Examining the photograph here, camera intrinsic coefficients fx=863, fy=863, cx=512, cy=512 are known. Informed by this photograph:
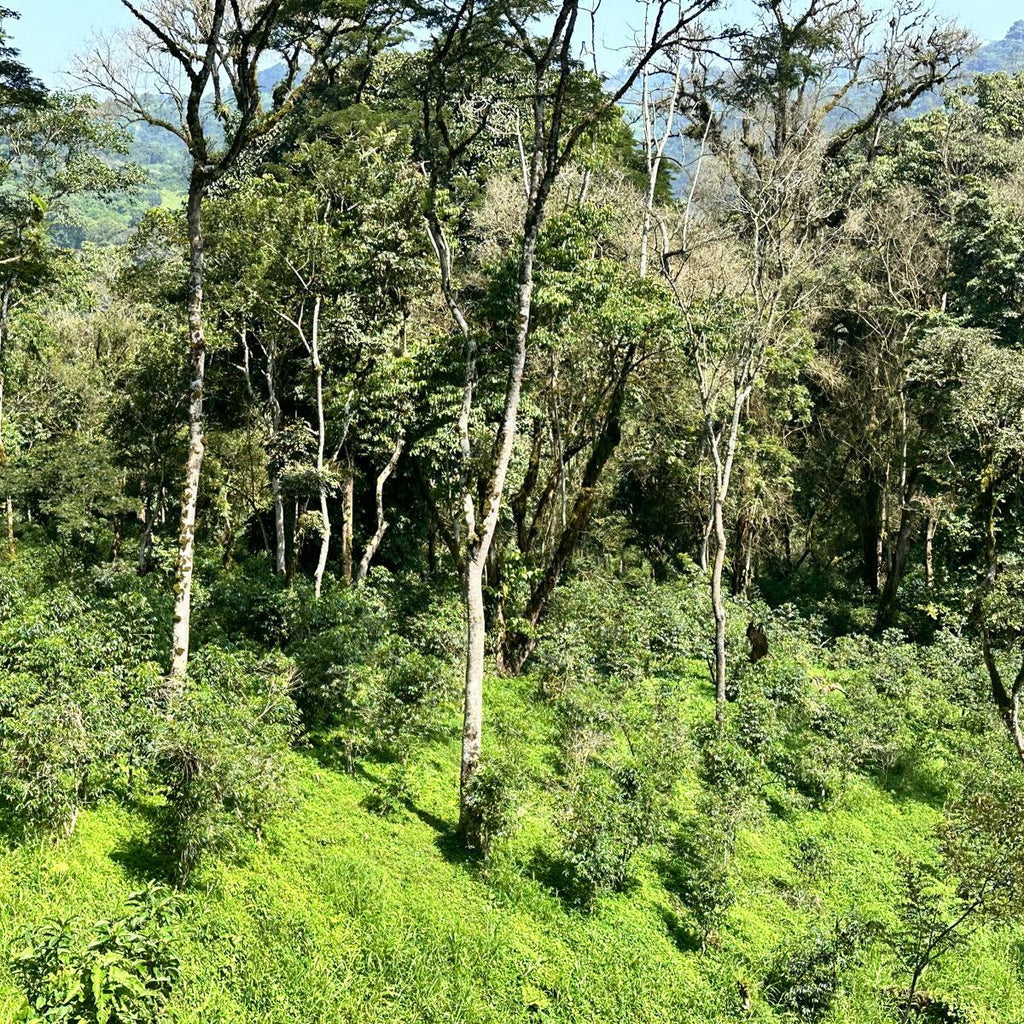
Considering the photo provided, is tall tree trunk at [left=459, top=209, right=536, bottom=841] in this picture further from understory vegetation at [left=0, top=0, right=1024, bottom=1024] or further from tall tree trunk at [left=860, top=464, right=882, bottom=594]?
tall tree trunk at [left=860, top=464, right=882, bottom=594]

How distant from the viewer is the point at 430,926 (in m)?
8.49

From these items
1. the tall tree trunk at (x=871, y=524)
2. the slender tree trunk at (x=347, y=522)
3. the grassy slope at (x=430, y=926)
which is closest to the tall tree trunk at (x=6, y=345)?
the slender tree trunk at (x=347, y=522)

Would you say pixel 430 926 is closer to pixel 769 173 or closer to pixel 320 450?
pixel 320 450

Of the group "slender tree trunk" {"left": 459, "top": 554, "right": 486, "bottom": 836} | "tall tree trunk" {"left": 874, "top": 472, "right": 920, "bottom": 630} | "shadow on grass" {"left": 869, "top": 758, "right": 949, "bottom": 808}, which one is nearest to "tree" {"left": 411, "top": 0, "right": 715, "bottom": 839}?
"slender tree trunk" {"left": 459, "top": 554, "right": 486, "bottom": 836}

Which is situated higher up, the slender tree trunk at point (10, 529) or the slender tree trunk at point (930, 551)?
the slender tree trunk at point (930, 551)

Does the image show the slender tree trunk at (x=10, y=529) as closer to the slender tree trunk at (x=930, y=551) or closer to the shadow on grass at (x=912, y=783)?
the shadow on grass at (x=912, y=783)

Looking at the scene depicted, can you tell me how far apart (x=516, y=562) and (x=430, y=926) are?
7784 millimetres

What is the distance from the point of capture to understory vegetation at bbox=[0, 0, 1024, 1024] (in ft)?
26.9

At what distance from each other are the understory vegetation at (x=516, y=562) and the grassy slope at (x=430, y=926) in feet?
0.16

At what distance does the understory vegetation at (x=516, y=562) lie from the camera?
820 centimetres

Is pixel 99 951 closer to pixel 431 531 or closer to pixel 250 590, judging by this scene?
pixel 250 590

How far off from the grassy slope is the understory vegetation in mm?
48

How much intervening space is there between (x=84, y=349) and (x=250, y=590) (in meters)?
26.2

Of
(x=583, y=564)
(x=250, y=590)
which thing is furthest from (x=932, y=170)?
(x=250, y=590)
